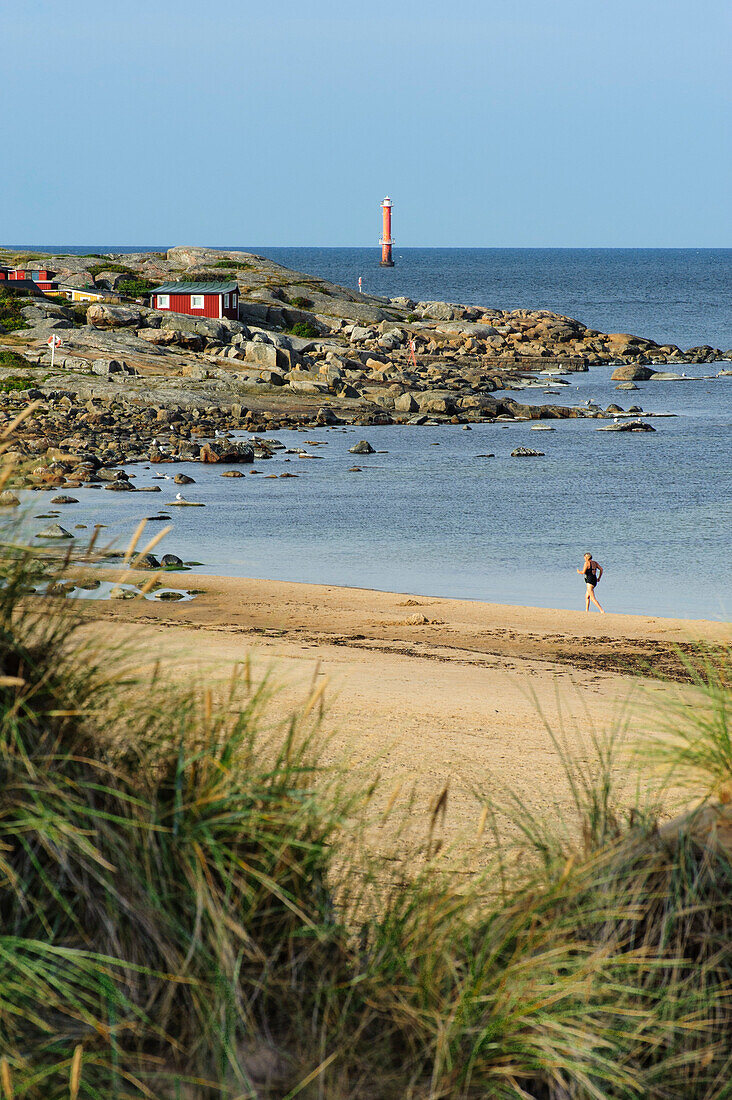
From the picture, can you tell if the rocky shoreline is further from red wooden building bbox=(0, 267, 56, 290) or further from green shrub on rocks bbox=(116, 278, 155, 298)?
red wooden building bbox=(0, 267, 56, 290)

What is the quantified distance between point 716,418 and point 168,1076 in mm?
52497

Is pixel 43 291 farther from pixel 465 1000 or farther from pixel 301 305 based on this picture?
pixel 465 1000

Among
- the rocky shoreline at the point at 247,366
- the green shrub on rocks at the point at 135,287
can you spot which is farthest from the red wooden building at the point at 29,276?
the green shrub on rocks at the point at 135,287

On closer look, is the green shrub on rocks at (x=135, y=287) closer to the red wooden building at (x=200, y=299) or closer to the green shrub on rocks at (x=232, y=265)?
the red wooden building at (x=200, y=299)

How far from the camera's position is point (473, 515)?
30.7 m

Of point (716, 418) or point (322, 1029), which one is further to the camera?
point (716, 418)

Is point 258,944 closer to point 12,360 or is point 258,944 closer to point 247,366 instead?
point 12,360

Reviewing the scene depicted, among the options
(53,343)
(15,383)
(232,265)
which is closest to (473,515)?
(15,383)

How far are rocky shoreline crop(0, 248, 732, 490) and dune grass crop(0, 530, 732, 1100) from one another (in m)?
27.5

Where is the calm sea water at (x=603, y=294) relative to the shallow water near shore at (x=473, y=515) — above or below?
above

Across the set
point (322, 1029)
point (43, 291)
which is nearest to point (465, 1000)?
point (322, 1029)

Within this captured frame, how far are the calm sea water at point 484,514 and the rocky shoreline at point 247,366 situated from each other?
2.75 metres

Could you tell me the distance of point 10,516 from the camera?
4.04 meters

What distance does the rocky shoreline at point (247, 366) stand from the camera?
41.9 meters
